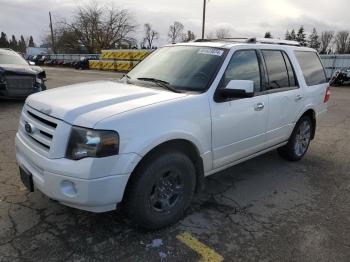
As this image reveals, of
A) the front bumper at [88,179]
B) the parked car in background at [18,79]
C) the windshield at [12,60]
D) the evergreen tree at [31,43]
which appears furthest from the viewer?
the evergreen tree at [31,43]

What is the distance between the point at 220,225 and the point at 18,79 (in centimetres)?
864

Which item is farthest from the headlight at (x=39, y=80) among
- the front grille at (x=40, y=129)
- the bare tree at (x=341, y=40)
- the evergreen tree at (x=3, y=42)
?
the evergreen tree at (x=3, y=42)

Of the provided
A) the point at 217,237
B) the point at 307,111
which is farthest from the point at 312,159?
the point at 217,237

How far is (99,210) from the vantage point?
115 inches

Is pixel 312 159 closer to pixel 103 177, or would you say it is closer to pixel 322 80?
pixel 322 80

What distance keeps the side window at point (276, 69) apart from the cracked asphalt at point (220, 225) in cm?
132

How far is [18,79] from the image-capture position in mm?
10078

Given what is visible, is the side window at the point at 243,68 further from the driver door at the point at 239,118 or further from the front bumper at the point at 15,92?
A: the front bumper at the point at 15,92

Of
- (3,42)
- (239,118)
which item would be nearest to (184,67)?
(239,118)

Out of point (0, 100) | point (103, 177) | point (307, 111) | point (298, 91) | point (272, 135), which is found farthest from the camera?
point (0, 100)

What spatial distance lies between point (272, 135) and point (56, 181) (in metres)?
2.93

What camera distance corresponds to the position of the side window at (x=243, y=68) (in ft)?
12.7

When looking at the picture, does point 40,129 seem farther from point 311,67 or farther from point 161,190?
point 311,67

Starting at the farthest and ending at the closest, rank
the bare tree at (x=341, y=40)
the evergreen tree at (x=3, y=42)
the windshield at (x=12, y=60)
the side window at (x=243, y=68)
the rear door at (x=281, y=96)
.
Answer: the evergreen tree at (x=3, y=42) → the bare tree at (x=341, y=40) → the windshield at (x=12, y=60) → the rear door at (x=281, y=96) → the side window at (x=243, y=68)
